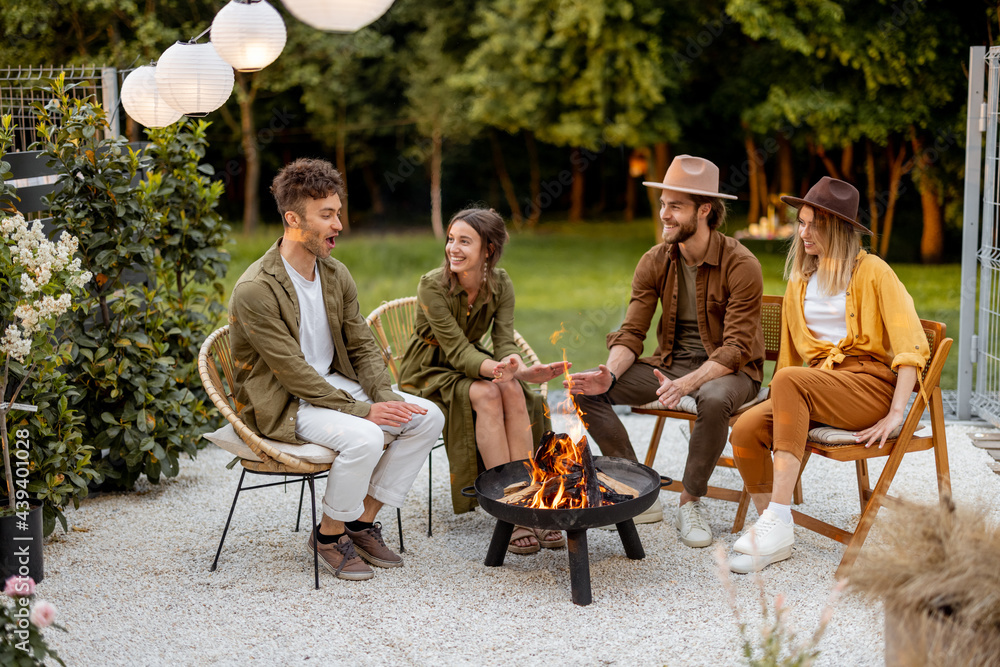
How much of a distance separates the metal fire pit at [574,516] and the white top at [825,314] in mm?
917

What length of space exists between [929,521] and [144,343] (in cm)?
345

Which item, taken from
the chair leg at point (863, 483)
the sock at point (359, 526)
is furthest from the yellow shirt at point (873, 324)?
the sock at point (359, 526)

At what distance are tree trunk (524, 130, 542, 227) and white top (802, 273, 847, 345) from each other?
1239cm

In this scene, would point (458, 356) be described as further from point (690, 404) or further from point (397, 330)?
point (690, 404)

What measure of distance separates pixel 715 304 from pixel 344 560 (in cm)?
195

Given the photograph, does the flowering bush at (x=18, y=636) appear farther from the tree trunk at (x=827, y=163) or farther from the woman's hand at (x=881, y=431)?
the tree trunk at (x=827, y=163)

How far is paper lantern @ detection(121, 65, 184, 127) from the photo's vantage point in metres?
3.96

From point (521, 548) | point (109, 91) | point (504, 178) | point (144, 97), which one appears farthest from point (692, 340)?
point (504, 178)

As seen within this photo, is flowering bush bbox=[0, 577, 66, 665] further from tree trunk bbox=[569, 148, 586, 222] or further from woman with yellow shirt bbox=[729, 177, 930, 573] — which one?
tree trunk bbox=[569, 148, 586, 222]

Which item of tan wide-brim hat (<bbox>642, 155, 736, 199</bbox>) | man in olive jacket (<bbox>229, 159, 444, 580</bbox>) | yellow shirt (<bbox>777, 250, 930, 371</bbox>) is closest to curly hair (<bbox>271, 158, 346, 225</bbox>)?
man in olive jacket (<bbox>229, 159, 444, 580</bbox>)

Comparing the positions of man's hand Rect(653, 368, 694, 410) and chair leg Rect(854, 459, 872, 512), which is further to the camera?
chair leg Rect(854, 459, 872, 512)

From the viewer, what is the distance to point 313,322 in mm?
3717

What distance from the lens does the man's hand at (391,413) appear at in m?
3.56

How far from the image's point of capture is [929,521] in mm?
2250
